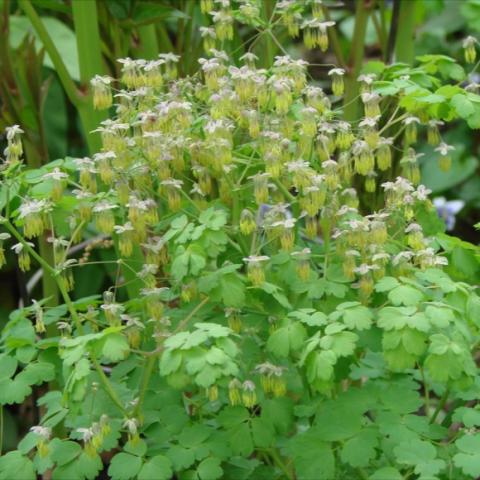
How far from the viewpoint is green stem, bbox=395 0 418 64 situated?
8.43ft

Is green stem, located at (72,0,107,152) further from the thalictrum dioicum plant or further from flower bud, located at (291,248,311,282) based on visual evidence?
flower bud, located at (291,248,311,282)

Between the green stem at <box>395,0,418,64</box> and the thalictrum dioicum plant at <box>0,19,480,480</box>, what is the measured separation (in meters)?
0.81

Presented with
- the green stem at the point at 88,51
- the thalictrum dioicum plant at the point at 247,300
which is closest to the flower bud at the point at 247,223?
the thalictrum dioicum plant at the point at 247,300

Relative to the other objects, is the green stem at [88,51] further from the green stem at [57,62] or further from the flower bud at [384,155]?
the flower bud at [384,155]

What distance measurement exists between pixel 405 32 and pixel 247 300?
1.13 m

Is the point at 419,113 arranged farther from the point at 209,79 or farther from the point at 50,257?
the point at 50,257

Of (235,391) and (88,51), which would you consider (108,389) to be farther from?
(88,51)

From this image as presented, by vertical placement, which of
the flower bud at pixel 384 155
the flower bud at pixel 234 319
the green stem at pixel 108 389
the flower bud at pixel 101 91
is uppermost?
the flower bud at pixel 101 91

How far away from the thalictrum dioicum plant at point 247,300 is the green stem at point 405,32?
2.65 feet

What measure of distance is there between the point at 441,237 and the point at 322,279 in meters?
0.22

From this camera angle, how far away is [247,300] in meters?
1.69

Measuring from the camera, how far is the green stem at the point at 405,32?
257 cm

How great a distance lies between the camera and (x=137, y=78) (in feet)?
5.58

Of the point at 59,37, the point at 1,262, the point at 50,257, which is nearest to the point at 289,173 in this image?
the point at 1,262
